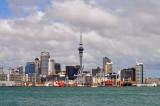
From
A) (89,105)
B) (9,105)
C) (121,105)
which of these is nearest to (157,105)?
(121,105)

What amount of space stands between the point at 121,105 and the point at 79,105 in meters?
13.4

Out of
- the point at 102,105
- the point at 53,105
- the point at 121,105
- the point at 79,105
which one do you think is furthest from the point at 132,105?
the point at 53,105

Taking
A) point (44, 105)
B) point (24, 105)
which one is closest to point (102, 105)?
point (44, 105)

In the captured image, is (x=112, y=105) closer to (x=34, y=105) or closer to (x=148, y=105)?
(x=148, y=105)

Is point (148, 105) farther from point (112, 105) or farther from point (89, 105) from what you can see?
point (89, 105)

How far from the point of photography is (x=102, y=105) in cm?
9944

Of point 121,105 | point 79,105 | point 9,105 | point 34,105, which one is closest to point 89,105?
point 79,105

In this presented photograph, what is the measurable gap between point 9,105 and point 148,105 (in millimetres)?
44527

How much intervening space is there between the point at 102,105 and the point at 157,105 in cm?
1785

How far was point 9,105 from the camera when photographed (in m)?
99.3

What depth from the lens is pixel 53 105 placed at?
99625 millimetres

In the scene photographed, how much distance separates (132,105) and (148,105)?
575 cm

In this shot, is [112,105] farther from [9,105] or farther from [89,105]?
[9,105]

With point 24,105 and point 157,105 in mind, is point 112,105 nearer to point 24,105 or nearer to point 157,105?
point 157,105
